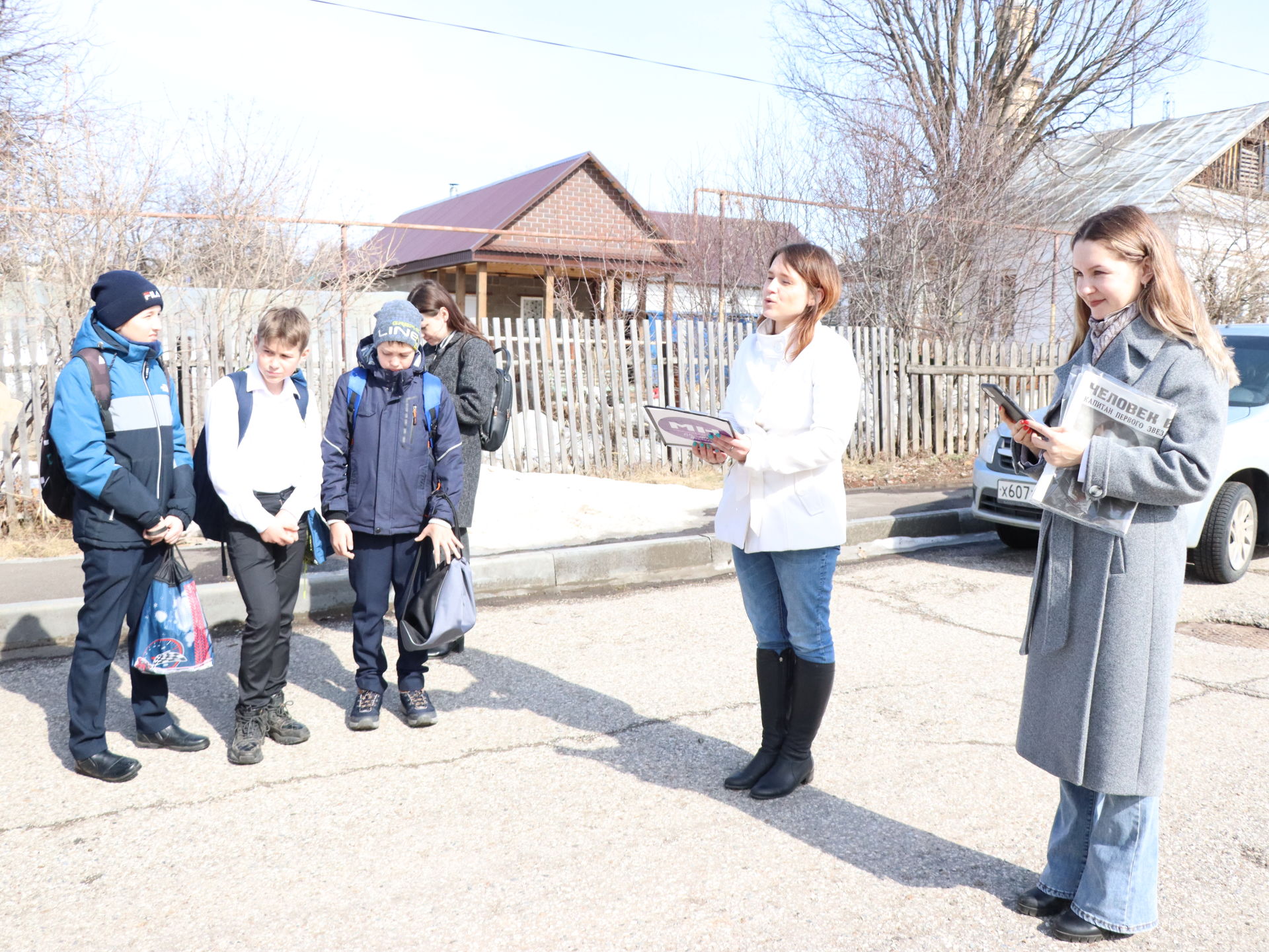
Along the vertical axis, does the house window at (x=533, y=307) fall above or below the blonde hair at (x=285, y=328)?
above

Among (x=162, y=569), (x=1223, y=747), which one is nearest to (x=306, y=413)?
(x=162, y=569)

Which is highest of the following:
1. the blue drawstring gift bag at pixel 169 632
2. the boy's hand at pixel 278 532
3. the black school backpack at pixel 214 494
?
the black school backpack at pixel 214 494

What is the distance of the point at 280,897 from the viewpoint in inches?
113

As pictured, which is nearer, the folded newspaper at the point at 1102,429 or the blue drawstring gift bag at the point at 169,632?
the folded newspaper at the point at 1102,429

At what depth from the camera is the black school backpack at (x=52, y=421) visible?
12.1ft

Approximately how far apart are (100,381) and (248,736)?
1.46m

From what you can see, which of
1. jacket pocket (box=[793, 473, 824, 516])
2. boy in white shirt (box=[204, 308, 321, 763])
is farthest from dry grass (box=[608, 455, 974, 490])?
jacket pocket (box=[793, 473, 824, 516])

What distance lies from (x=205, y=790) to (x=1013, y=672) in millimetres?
3723

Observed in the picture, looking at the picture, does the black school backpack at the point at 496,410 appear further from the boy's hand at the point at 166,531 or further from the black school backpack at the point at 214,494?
the boy's hand at the point at 166,531

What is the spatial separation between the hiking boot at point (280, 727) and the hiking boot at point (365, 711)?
198 millimetres

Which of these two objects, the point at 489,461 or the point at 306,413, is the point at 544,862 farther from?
the point at 489,461

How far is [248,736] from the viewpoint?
13.0 ft

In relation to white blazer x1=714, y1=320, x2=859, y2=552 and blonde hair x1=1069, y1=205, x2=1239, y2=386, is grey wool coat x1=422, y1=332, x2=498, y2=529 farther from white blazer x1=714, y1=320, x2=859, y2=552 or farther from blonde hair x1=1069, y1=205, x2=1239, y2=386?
blonde hair x1=1069, y1=205, x2=1239, y2=386

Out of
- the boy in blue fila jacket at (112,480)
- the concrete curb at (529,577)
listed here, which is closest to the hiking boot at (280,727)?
the boy in blue fila jacket at (112,480)
